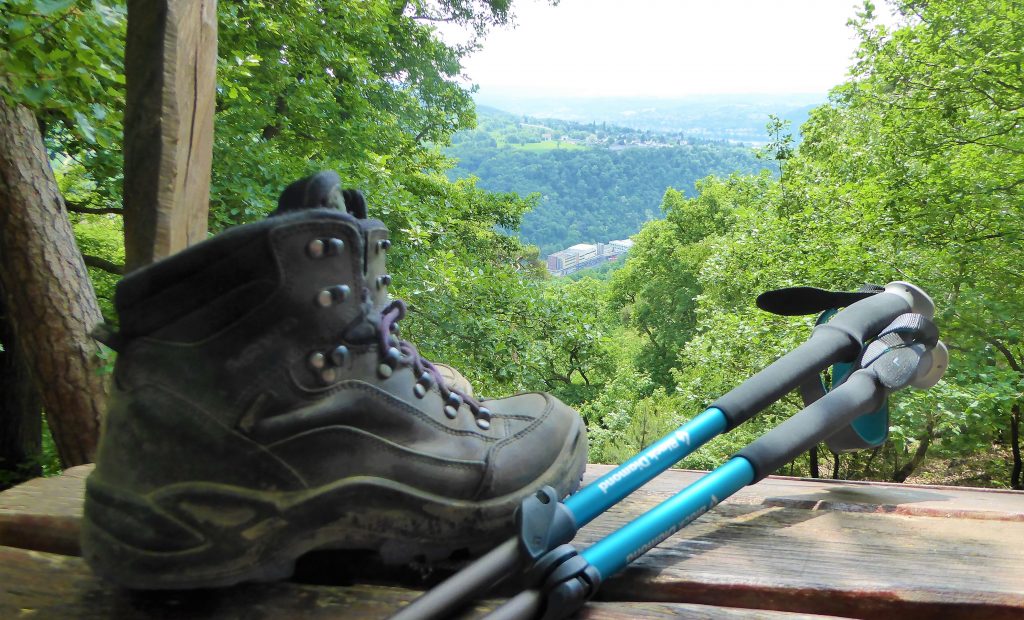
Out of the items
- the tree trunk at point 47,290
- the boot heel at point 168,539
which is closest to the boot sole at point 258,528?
the boot heel at point 168,539

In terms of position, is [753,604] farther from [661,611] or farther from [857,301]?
[857,301]

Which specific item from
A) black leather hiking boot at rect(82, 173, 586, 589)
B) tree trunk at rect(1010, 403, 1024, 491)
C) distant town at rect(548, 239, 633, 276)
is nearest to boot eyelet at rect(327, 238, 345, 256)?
black leather hiking boot at rect(82, 173, 586, 589)

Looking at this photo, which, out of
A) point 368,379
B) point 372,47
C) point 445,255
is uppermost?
point 372,47

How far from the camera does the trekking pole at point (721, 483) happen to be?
769mm

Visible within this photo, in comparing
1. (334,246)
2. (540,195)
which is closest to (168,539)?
(334,246)

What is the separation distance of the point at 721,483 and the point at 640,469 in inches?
4.6

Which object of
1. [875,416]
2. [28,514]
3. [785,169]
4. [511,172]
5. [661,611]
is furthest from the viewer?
[511,172]

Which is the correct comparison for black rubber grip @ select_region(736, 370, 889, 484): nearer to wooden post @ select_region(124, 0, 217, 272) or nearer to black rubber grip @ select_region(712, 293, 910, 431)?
black rubber grip @ select_region(712, 293, 910, 431)

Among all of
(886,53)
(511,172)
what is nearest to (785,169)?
(886,53)

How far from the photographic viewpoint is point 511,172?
14.8 metres

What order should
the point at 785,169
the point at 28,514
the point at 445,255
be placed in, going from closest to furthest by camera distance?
the point at 28,514, the point at 445,255, the point at 785,169

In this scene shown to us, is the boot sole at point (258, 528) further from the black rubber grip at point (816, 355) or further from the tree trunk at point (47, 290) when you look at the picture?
the tree trunk at point (47, 290)

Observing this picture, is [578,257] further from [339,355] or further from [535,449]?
[339,355]

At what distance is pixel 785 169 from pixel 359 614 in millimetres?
10427
